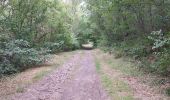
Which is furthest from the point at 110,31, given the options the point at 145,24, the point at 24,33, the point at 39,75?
the point at 39,75

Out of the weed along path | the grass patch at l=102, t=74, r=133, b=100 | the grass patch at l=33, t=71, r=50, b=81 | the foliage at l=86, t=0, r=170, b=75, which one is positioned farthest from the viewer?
the foliage at l=86, t=0, r=170, b=75

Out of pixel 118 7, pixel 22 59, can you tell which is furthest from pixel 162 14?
pixel 22 59

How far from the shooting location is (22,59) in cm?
1939

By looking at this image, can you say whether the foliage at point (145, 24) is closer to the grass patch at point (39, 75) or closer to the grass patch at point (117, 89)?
the grass patch at point (117, 89)

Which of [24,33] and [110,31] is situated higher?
[24,33]

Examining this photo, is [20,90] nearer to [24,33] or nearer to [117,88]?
[117,88]

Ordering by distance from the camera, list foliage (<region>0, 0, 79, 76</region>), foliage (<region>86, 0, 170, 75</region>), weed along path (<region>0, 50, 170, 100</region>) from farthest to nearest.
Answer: foliage (<region>0, 0, 79, 76</region>) → foliage (<region>86, 0, 170, 75</region>) → weed along path (<region>0, 50, 170, 100</region>)

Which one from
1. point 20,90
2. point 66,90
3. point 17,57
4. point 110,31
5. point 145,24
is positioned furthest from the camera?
point 110,31

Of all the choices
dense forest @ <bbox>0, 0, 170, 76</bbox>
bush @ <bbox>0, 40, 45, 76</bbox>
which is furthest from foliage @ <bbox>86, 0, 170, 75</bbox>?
bush @ <bbox>0, 40, 45, 76</bbox>

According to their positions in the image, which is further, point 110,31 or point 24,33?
point 110,31

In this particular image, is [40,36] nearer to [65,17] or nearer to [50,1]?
[50,1]

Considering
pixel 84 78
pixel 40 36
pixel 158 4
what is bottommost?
pixel 84 78

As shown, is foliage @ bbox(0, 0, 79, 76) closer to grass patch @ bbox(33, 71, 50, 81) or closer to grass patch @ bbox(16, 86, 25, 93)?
grass patch @ bbox(33, 71, 50, 81)

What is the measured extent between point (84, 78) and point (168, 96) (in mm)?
5669
